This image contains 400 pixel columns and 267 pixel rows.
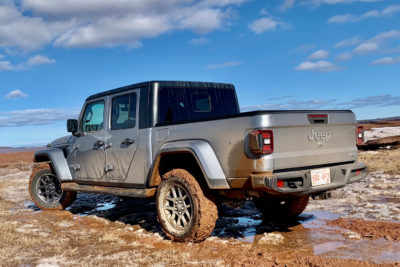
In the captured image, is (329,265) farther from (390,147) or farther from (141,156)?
(390,147)

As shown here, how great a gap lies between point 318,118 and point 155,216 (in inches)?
128

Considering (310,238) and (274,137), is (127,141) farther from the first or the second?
(310,238)

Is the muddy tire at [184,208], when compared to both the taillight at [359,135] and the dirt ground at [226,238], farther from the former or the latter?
the taillight at [359,135]

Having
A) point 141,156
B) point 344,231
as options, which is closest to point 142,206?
point 141,156

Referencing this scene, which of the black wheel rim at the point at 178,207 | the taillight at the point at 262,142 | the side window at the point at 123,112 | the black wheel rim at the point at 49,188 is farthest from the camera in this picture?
the black wheel rim at the point at 49,188

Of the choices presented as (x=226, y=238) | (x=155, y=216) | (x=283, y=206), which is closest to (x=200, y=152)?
(x=226, y=238)

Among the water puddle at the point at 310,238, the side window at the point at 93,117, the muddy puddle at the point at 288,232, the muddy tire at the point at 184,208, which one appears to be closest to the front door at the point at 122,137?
the side window at the point at 93,117

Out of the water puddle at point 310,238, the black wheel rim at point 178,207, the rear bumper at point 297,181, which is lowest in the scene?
the water puddle at point 310,238

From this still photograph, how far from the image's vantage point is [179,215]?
480 cm

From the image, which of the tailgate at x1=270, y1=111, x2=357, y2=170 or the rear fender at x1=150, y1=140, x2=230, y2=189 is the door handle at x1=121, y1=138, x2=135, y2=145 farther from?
Result: the tailgate at x1=270, y1=111, x2=357, y2=170

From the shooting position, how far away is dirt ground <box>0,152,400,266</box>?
401cm

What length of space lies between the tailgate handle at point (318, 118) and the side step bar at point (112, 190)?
87.5 inches

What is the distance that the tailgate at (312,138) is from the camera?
4.09 metres

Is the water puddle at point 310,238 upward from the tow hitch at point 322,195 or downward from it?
downward
